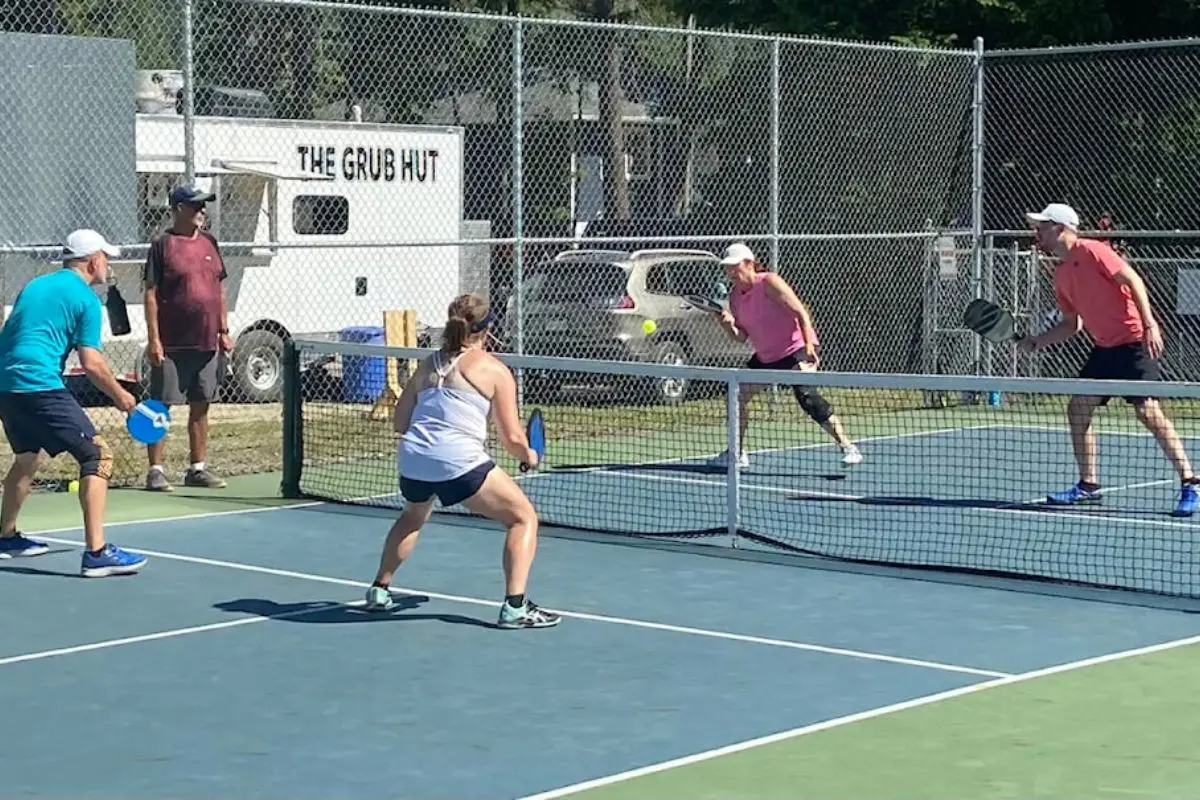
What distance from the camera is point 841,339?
1975cm

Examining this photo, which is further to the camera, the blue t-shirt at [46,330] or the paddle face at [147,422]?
the paddle face at [147,422]

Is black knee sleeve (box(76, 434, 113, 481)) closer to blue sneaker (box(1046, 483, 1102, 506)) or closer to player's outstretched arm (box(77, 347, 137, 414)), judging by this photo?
player's outstretched arm (box(77, 347, 137, 414))

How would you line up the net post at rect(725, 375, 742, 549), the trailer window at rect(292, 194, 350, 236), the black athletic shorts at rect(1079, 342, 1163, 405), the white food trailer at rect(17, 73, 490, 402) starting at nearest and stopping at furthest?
the net post at rect(725, 375, 742, 549) < the black athletic shorts at rect(1079, 342, 1163, 405) < the white food trailer at rect(17, 73, 490, 402) < the trailer window at rect(292, 194, 350, 236)

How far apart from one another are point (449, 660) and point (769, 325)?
610 centimetres

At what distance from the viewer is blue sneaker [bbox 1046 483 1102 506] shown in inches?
478

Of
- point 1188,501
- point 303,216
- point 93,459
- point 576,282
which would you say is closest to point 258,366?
point 303,216

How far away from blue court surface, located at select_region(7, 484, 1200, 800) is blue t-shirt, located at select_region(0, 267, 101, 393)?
3.14 feet

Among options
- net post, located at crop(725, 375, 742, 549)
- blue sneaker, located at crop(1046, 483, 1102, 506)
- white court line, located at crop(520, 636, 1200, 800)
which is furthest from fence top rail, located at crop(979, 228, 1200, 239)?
white court line, located at crop(520, 636, 1200, 800)

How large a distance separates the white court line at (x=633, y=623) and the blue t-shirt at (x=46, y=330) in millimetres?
1179

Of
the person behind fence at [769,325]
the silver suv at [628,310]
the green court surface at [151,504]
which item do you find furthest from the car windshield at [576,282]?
the green court surface at [151,504]

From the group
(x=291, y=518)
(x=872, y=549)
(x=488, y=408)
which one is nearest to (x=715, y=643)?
Result: (x=488, y=408)

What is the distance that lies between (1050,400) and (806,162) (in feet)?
10.3

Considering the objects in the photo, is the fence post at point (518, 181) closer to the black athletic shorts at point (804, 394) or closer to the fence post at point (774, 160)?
the black athletic shorts at point (804, 394)

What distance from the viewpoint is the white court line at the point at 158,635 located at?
819 centimetres
